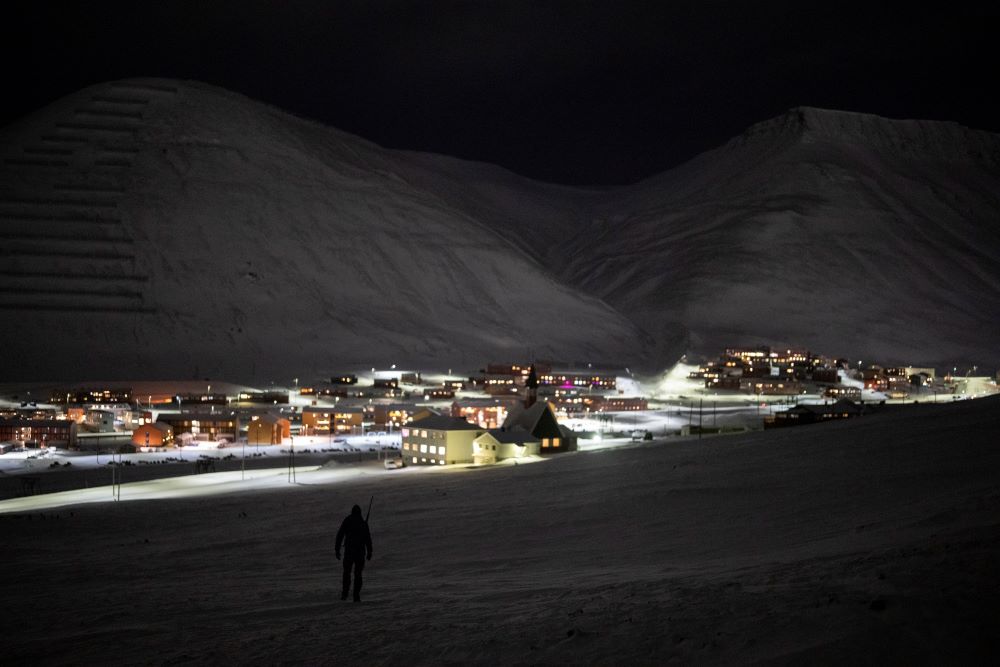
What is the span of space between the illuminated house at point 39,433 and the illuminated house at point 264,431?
33.4 ft

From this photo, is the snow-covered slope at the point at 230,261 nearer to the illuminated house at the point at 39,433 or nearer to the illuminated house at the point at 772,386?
the illuminated house at the point at 772,386

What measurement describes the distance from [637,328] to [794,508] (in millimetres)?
121678

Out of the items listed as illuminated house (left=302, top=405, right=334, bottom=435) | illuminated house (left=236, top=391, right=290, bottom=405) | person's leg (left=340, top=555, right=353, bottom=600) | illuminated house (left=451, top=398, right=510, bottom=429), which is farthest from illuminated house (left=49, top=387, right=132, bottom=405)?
person's leg (left=340, top=555, right=353, bottom=600)

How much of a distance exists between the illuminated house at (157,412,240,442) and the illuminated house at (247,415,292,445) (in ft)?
5.27

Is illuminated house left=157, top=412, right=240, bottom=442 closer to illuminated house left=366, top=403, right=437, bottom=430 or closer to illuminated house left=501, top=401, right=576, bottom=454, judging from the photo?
illuminated house left=366, top=403, right=437, bottom=430

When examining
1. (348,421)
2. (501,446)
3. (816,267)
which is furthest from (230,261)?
(816,267)

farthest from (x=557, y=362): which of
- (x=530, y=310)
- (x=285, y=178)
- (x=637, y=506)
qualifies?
(x=637, y=506)

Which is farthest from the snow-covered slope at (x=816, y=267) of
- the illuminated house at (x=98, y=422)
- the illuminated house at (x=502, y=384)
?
the illuminated house at (x=98, y=422)

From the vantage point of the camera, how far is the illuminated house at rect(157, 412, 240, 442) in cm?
5906

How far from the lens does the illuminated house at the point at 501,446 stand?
141 ft

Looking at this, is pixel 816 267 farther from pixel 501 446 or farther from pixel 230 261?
pixel 501 446

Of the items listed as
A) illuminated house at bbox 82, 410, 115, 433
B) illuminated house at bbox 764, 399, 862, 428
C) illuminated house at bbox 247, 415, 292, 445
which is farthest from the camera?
illuminated house at bbox 82, 410, 115, 433

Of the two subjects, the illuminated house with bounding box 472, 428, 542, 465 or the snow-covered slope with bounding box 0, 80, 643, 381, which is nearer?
the illuminated house with bounding box 472, 428, 542, 465

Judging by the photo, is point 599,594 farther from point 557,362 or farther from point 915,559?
point 557,362
